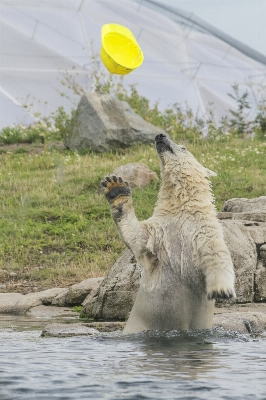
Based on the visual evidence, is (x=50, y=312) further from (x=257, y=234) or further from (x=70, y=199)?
(x=70, y=199)

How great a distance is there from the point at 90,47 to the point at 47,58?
1.79m

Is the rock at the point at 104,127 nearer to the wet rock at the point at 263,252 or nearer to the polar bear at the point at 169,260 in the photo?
the wet rock at the point at 263,252

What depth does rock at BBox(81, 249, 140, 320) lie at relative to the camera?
31.8ft

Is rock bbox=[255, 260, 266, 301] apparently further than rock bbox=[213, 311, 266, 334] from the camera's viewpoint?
Yes

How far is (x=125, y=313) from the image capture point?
32.1ft

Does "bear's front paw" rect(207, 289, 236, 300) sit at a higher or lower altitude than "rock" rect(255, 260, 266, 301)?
lower

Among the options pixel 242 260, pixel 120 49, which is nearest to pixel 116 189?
pixel 242 260

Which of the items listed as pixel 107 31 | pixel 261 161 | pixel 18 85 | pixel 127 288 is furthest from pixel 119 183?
pixel 18 85

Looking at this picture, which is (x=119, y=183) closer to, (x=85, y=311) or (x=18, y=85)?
(x=85, y=311)

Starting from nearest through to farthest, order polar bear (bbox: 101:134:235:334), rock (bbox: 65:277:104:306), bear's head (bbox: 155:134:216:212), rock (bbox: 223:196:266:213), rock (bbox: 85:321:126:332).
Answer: polar bear (bbox: 101:134:235:334) < bear's head (bbox: 155:134:216:212) < rock (bbox: 85:321:126:332) < rock (bbox: 65:277:104:306) < rock (bbox: 223:196:266:213)

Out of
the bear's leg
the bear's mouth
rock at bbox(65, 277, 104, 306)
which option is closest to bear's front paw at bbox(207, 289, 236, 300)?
the bear's leg

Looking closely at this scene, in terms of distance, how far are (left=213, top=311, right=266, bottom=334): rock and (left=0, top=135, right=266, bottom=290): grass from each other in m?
5.33

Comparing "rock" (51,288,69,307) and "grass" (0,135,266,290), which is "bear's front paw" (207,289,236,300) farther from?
"grass" (0,135,266,290)

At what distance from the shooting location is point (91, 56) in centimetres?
2941
